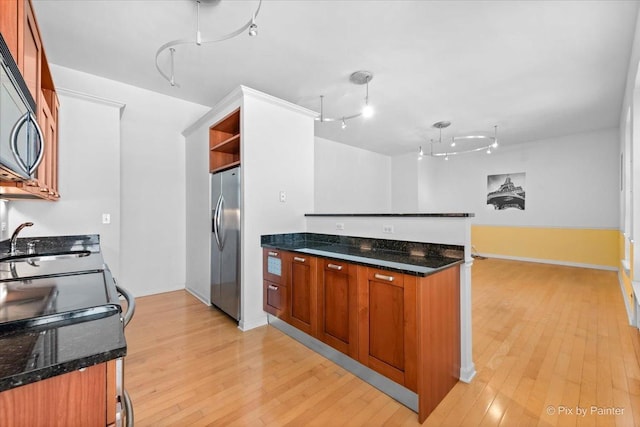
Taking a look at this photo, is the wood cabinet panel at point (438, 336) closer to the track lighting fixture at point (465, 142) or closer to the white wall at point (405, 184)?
the track lighting fixture at point (465, 142)

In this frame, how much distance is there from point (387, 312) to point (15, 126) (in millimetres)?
1932

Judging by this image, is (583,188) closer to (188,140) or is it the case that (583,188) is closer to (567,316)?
(567,316)

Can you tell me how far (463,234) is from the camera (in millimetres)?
1937

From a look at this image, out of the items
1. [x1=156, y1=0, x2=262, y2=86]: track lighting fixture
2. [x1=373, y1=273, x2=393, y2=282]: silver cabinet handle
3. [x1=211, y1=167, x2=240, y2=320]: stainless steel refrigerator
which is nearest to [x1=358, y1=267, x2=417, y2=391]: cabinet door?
[x1=373, y1=273, x2=393, y2=282]: silver cabinet handle

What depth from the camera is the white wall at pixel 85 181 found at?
111 inches

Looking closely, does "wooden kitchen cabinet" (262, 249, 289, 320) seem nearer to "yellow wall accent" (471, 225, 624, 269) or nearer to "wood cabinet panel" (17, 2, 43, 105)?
"wood cabinet panel" (17, 2, 43, 105)

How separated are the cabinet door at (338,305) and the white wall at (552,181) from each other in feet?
19.7

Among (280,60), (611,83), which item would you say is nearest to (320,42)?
(280,60)

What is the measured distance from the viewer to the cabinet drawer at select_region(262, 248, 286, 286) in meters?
2.70

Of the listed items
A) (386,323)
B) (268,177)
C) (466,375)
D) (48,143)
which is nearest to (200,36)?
(268,177)

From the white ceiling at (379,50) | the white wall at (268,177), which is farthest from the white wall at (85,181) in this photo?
the white wall at (268,177)

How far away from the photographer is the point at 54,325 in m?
0.82

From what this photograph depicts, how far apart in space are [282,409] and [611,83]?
5100mm

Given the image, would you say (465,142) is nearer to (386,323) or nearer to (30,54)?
(386,323)
